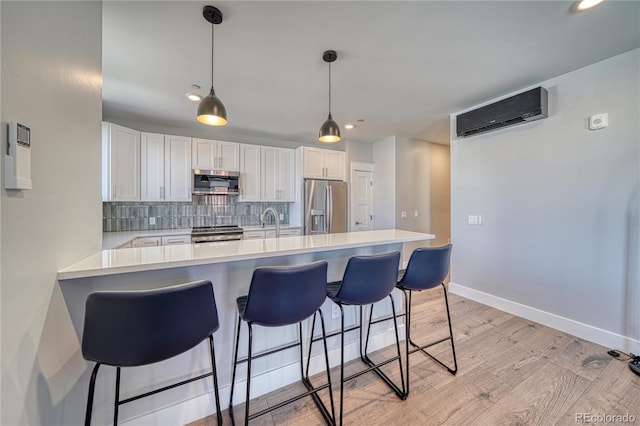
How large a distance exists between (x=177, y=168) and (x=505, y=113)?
14.4ft

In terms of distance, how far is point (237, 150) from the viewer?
4109 millimetres

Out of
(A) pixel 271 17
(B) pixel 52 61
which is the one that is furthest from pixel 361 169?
(B) pixel 52 61

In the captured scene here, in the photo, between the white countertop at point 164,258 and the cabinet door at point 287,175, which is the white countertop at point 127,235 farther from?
the white countertop at point 164,258

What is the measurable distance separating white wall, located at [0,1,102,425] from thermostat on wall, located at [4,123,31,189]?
3 centimetres

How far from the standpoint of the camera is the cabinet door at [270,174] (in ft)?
14.3

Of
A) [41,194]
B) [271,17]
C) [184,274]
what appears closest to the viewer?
[41,194]

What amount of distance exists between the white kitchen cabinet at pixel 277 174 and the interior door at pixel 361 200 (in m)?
1.21

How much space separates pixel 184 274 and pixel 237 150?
3.10 metres

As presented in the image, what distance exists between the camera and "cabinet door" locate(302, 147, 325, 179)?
14.4ft

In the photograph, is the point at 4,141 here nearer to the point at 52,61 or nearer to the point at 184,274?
the point at 52,61

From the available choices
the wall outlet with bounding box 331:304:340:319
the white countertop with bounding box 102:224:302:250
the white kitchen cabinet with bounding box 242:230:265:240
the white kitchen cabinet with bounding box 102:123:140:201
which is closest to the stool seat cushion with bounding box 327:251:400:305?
the wall outlet with bounding box 331:304:340:319

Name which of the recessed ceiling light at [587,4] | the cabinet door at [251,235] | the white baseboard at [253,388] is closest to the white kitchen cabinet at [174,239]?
the cabinet door at [251,235]

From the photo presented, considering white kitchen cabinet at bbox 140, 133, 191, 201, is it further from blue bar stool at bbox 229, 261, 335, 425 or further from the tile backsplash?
blue bar stool at bbox 229, 261, 335, 425

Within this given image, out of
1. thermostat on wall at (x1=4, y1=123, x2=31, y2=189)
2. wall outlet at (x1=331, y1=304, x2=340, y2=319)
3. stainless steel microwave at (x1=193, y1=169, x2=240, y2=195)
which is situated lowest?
wall outlet at (x1=331, y1=304, x2=340, y2=319)
